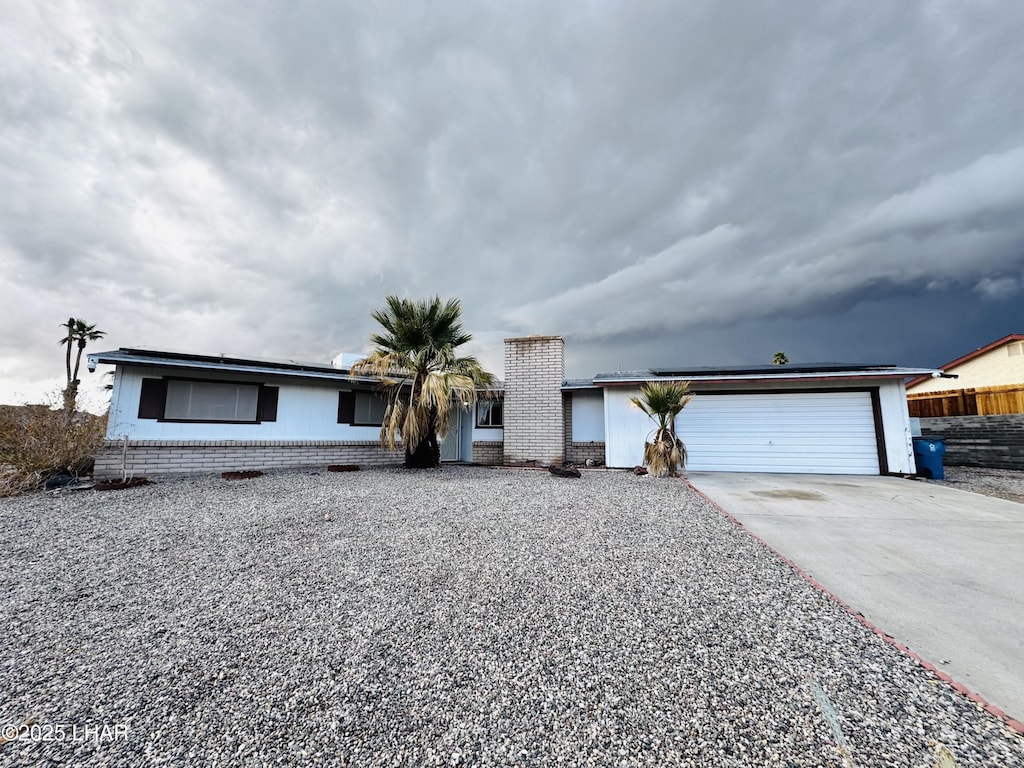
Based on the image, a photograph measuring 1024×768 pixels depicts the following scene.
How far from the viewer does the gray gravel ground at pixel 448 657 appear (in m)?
1.57

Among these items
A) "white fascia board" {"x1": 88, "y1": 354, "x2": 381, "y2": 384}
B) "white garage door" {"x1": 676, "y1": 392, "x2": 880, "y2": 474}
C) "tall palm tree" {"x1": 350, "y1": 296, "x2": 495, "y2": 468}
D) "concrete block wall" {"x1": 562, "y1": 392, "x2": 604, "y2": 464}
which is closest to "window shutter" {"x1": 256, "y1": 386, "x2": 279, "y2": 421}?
Answer: "white fascia board" {"x1": 88, "y1": 354, "x2": 381, "y2": 384}

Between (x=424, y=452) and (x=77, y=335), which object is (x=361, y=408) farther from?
(x=77, y=335)

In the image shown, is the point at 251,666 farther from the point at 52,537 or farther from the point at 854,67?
the point at 854,67

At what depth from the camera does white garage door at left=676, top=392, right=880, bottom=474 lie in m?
9.45

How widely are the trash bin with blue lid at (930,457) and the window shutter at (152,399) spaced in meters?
18.5

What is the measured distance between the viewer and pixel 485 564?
352 centimetres

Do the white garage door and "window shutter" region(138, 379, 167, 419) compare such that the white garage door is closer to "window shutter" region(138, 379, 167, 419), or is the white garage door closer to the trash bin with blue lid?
the trash bin with blue lid

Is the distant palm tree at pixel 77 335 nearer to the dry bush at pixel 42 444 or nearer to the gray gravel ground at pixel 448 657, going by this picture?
the dry bush at pixel 42 444

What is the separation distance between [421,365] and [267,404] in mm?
4555

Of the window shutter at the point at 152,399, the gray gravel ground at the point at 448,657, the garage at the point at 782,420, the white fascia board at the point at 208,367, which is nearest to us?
the gray gravel ground at the point at 448,657

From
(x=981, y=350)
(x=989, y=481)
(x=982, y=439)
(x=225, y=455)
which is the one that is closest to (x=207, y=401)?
(x=225, y=455)

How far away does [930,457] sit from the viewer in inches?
346

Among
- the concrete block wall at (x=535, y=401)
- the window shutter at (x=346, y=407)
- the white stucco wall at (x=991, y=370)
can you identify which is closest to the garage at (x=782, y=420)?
the concrete block wall at (x=535, y=401)

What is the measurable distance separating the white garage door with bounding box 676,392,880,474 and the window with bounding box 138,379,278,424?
38.4ft
